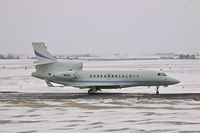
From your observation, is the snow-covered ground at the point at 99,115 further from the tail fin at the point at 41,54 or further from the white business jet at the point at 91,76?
the tail fin at the point at 41,54

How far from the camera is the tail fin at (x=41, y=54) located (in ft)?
127

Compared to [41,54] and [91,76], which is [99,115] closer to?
[91,76]

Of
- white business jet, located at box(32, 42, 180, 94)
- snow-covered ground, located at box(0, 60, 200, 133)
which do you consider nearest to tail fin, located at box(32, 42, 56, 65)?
white business jet, located at box(32, 42, 180, 94)

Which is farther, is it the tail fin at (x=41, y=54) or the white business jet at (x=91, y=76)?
the tail fin at (x=41, y=54)

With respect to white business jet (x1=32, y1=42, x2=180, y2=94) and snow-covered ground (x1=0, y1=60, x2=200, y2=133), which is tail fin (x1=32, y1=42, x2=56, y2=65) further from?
snow-covered ground (x1=0, y1=60, x2=200, y2=133)

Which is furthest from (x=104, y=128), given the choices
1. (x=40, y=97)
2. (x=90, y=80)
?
(x=90, y=80)

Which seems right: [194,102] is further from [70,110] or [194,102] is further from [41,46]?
[41,46]

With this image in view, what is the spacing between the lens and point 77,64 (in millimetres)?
39281

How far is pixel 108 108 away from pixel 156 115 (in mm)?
4387

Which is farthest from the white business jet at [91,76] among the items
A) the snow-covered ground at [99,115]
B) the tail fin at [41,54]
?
the snow-covered ground at [99,115]

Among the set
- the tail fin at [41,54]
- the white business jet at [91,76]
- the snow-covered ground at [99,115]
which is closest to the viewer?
the snow-covered ground at [99,115]

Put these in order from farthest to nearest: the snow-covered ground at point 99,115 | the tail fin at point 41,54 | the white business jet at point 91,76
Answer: the tail fin at point 41,54
the white business jet at point 91,76
the snow-covered ground at point 99,115

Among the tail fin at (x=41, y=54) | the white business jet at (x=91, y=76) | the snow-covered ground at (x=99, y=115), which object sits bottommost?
the snow-covered ground at (x=99, y=115)

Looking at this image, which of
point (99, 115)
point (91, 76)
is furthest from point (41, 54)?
point (99, 115)
